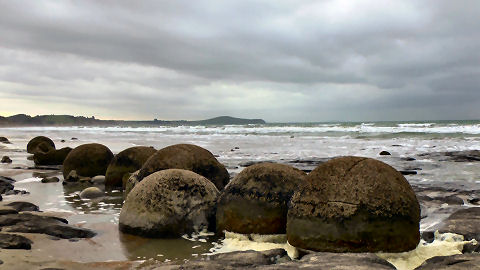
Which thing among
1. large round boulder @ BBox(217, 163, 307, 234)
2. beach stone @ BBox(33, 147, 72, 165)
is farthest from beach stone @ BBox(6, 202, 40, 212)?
beach stone @ BBox(33, 147, 72, 165)

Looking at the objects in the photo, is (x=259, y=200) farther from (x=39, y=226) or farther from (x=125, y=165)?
(x=125, y=165)

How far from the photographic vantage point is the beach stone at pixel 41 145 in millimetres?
18797

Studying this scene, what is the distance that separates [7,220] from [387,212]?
194 inches

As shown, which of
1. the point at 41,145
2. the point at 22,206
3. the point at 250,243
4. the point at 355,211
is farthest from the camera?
the point at 41,145

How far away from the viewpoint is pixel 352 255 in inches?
A: 149

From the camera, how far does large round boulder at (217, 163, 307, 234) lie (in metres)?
5.50

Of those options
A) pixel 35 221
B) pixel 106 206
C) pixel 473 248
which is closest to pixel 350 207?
pixel 473 248

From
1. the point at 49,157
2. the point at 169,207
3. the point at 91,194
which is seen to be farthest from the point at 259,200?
the point at 49,157

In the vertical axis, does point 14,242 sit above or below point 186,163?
below

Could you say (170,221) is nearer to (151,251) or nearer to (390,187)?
(151,251)

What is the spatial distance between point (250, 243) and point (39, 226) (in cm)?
290

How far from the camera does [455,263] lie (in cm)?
351

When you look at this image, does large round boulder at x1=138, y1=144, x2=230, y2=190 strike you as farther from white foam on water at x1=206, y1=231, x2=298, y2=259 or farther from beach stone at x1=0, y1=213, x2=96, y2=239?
white foam on water at x1=206, y1=231, x2=298, y2=259

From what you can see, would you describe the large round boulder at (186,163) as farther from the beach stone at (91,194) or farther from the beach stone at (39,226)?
the beach stone at (39,226)
